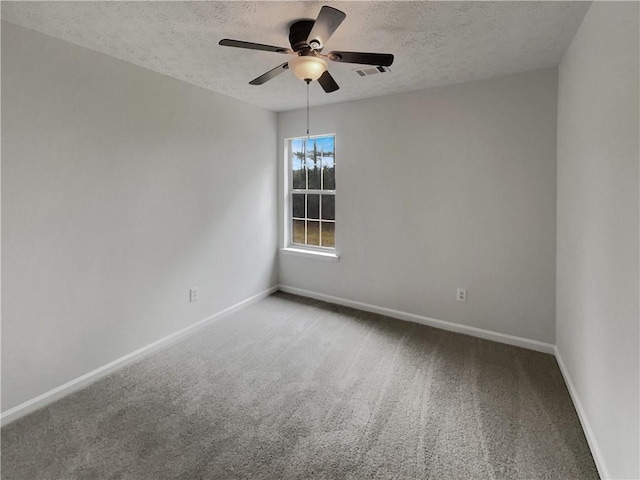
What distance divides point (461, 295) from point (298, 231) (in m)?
2.24

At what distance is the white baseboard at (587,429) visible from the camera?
1.57 metres

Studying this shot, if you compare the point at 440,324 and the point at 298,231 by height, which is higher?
the point at 298,231

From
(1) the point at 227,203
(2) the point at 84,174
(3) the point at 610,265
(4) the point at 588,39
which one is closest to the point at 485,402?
(3) the point at 610,265

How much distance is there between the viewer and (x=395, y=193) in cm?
347

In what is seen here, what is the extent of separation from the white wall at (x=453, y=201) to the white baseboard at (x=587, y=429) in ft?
1.80

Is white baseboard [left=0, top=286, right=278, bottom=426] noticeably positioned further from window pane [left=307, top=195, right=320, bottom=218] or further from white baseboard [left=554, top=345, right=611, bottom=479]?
white baseboard [left=554, top=345, right=611, bottom=479]

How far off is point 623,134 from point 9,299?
133 inches

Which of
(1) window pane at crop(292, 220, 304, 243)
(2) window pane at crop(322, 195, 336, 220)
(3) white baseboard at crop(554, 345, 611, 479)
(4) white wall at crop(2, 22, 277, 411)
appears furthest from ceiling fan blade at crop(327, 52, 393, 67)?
(1) window pane at crop(292, 220, 304, 243)

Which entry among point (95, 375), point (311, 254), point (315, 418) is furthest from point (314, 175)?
point (95, 375)

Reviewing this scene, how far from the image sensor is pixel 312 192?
4.20 metres

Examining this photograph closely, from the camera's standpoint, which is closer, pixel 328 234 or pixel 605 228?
pixel 605 228

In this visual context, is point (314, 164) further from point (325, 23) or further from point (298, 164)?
point (325, 23)

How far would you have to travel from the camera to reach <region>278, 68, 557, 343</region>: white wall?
2.75 metres

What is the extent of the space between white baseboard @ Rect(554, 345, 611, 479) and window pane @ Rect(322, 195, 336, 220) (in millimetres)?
2658
